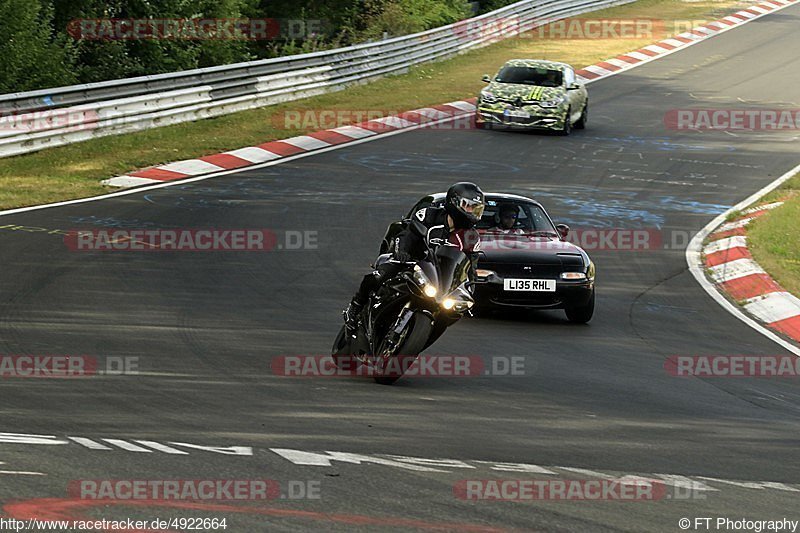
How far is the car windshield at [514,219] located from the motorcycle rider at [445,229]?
4437mm

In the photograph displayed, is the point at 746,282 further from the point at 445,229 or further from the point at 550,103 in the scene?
the point at 550,103

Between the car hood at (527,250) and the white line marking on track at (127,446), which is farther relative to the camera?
the car hood at (527,250)

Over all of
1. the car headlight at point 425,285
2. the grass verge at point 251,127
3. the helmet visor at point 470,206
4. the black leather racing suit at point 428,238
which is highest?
the helmet visor at point 470,206

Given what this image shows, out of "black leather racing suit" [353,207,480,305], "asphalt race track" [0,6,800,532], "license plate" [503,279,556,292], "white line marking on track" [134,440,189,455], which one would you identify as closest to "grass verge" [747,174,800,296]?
"asphalt race track" [0,6,800,532]

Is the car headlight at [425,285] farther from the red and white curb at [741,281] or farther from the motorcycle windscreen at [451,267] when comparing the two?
the red and white curb at [741,281]

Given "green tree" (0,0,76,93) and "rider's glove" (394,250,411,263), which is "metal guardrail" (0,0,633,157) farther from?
"rider's glove" (394,250,411,263)

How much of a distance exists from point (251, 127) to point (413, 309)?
16923 mm

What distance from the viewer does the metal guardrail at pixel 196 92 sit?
71.2 ft

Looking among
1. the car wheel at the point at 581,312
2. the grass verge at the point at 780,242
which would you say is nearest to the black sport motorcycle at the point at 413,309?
the car wheel at the point at 581,312

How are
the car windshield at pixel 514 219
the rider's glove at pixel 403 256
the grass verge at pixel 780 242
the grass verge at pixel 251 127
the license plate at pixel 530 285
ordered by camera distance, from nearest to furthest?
the rider's glove at pixel 403 256 → the license plate at pixel 530 285 → the car windshield at pixel 514 219 → the grass verge at pixel 780 242 → the grass verge at pixel 251 127

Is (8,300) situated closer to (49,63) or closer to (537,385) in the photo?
(537,385)

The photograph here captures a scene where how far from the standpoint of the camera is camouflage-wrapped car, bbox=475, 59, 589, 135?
27.0m

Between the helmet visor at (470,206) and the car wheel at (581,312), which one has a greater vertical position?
the helmet visor at (470,206)

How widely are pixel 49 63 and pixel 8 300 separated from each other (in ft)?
52.1
